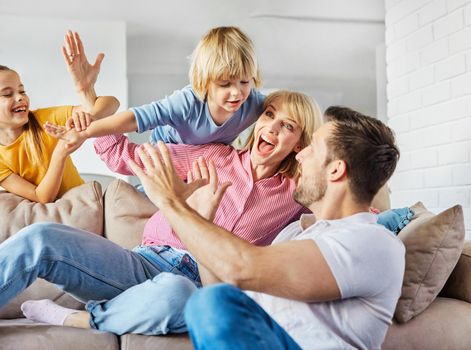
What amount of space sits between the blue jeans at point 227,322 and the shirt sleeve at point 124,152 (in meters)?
1.28

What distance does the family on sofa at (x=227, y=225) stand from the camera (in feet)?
4.43

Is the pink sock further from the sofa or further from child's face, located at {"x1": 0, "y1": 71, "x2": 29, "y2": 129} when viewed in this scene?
child's face, located at {"x1": 0, "y1": 71, "x2": 29, "y2": 129}

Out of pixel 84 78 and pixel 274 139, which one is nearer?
pixel 274 139

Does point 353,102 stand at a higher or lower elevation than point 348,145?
higher

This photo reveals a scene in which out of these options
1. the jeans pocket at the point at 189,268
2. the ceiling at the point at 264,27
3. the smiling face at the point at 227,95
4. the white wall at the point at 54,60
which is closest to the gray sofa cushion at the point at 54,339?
the jeans pocket at the point at 189,268

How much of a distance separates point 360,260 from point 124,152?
1.33m

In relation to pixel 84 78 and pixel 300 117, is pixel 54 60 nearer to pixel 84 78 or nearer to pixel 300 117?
pixel 84 78

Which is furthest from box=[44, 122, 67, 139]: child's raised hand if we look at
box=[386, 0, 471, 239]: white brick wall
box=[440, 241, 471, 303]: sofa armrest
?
box=[386, 0, 471, 239]: white brick wall

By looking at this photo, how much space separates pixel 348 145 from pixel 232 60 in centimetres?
85

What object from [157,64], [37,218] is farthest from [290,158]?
[157,64]

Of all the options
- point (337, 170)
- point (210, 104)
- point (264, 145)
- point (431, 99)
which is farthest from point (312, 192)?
point (431, 99)

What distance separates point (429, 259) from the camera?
6.43ft

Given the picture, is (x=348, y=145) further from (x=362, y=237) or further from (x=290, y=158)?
(x=290, y=158)

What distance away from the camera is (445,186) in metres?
2.98
